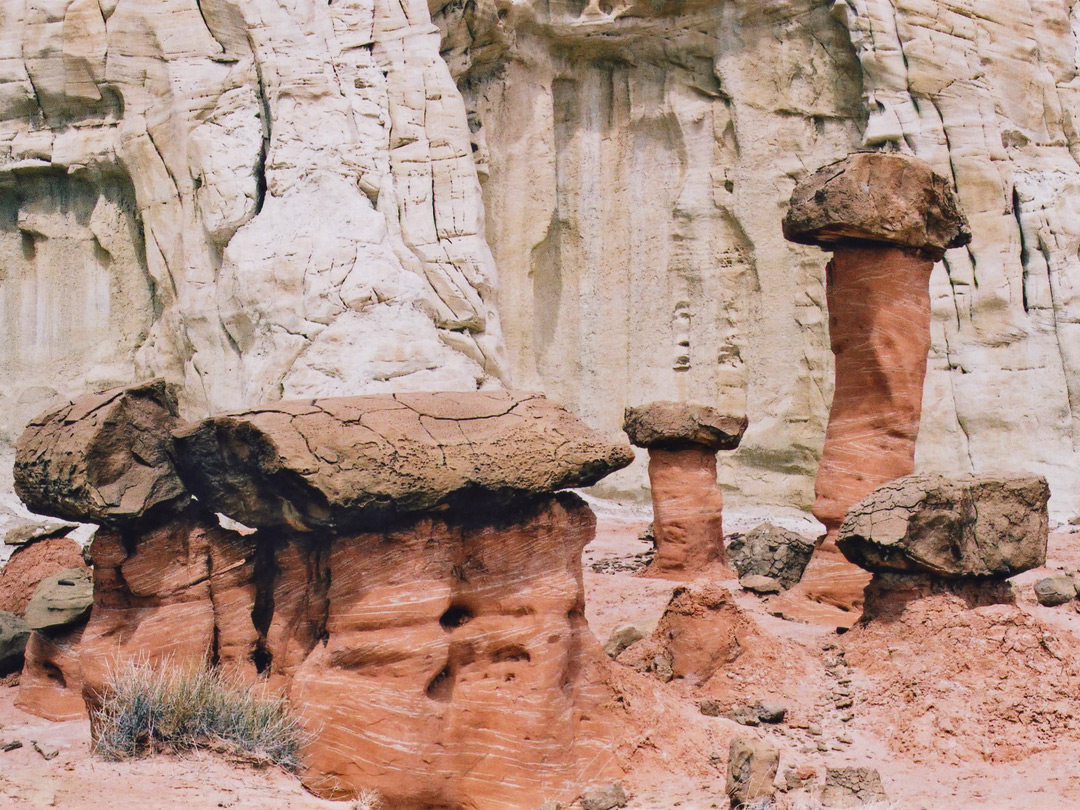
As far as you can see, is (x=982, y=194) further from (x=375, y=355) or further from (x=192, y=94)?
(x=192, y=94)

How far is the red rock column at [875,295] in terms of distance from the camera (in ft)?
30.8

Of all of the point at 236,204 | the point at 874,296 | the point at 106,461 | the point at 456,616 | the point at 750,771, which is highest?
the point at 236,204

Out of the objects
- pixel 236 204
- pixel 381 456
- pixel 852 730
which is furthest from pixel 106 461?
pixel 236 204

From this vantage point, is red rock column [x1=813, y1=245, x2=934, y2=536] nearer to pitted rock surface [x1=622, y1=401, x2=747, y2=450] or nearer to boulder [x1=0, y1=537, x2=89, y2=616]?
pitted rock surface [x1=622, y1=401, x2=747, y2=450]

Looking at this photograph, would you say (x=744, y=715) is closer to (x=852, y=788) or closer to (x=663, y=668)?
(x=663, y=668)

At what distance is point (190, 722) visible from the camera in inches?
213

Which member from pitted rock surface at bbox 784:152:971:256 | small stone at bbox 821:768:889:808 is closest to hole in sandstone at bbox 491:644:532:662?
small stone at bbox 821:768:889:808

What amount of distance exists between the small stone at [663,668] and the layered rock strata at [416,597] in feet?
4.29

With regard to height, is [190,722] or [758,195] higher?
[758,195]

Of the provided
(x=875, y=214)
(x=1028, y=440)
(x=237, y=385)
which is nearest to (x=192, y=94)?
(x=237, y=385)

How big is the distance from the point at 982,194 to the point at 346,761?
12.0 m

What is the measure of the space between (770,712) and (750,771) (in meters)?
1.32

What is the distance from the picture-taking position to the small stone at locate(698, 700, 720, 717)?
273 inches

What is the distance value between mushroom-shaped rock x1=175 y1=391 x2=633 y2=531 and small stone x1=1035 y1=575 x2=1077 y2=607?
4.08 metres
